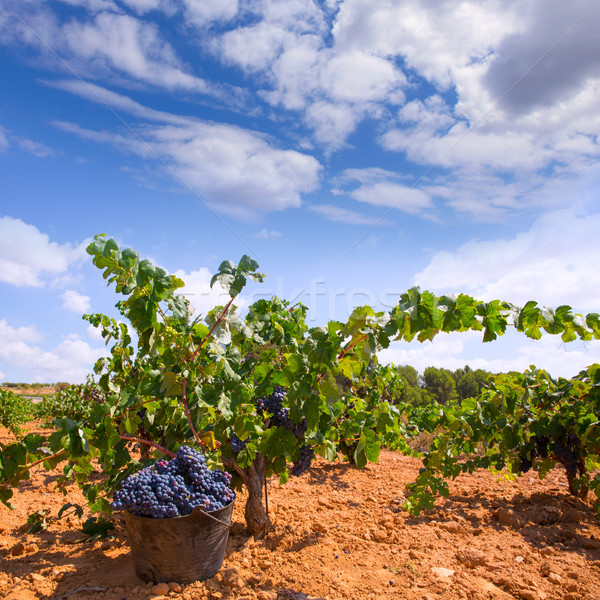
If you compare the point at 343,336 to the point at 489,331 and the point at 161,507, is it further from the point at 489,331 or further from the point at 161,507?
the point at 161,507

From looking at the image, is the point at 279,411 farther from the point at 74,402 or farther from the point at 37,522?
the point at 74,402

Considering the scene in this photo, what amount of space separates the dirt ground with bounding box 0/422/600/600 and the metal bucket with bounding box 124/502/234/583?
8 cm

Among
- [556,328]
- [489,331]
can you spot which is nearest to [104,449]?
[489,331]

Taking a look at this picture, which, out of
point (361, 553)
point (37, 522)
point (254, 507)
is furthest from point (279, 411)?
point (37, 522)

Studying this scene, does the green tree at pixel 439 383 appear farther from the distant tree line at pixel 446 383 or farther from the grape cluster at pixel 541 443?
the grape cluster at pixel 541 443

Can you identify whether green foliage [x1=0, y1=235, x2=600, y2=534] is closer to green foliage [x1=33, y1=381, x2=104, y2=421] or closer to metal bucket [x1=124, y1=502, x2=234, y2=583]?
metal bucket [x1=124, y1=502, x2=234, y2=583]

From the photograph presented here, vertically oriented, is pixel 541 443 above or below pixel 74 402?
below

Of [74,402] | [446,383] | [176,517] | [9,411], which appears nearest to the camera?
[176,517]

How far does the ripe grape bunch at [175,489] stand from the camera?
287cm

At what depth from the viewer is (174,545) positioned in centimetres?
296

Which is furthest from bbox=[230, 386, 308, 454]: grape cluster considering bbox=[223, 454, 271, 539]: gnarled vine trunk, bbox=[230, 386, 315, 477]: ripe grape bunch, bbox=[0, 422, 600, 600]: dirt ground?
bbox=[0, 422, 600, 600]: dirt ground

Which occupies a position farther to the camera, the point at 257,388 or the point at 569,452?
the point at 569,452

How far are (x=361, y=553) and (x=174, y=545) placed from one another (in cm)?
139

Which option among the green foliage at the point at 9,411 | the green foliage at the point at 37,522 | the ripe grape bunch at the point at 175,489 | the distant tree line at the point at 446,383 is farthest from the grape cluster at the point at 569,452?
the distant tree line at the point at 446,383
